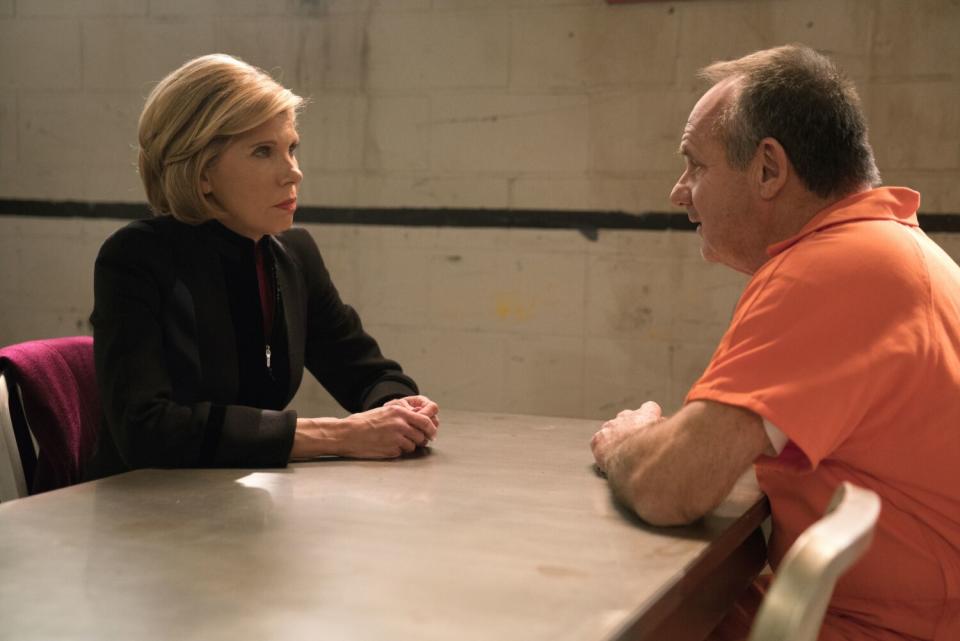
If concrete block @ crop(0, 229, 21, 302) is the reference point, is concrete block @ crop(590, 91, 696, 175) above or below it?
above

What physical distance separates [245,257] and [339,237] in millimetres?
1790

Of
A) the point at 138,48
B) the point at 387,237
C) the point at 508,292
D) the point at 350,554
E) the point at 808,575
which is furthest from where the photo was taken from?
the point at 138,48

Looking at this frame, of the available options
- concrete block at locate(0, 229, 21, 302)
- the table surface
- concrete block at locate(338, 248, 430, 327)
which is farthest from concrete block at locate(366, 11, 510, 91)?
the table surface

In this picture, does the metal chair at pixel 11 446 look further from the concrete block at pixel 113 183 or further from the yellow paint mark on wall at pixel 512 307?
the concrete block at pixel 113 183

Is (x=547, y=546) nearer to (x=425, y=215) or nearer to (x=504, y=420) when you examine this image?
(x=504, y=420)

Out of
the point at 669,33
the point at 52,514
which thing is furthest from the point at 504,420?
the point at 669,33

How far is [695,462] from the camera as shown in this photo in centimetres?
132

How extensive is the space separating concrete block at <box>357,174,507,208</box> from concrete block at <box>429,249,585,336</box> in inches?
7.0

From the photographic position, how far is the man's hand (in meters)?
1.60

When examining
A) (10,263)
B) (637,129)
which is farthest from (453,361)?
(10,263)

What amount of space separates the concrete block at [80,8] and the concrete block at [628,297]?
194 centimetres

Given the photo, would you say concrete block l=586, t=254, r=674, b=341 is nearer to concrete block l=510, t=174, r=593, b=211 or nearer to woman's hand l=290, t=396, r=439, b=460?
concrete block l=510, t=174, r=593, b=211

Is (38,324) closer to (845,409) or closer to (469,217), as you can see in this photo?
(469,217)

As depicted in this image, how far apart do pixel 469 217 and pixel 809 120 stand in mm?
2115
